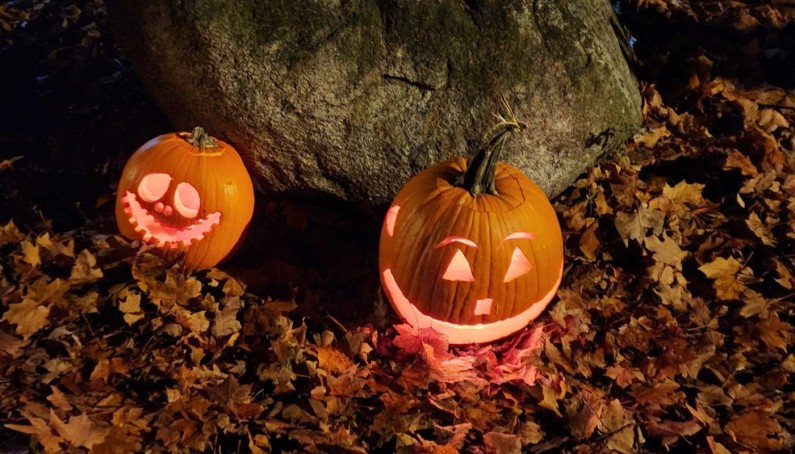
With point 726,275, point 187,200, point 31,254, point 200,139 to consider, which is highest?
point 200,139

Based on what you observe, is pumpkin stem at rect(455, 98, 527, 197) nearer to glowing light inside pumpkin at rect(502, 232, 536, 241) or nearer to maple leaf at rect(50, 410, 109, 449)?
glowing light inside pumpkin at rect(502, 232, 536, 241)

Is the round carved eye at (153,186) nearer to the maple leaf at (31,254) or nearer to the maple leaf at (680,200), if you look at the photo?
the maple leaf at (31,254)

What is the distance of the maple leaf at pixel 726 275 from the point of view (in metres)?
2.91

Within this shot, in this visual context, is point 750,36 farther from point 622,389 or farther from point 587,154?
point 622,389

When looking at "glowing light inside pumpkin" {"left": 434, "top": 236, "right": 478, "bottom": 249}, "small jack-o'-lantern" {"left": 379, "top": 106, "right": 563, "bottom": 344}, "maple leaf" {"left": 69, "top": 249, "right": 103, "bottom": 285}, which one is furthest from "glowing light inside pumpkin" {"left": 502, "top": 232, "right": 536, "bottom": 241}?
"maple leaf" {"left": 69, "top": 249, "right": 103, "bottom": 285}

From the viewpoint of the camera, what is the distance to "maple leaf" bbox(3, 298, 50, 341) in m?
2.52

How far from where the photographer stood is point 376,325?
279 cm

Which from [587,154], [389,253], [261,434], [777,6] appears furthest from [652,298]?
[777,6]

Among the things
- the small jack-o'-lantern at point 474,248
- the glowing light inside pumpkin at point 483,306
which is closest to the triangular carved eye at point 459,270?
the small jack-o'-lantern at point 474,248

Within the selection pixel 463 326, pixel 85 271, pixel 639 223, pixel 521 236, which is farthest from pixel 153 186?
pixel 639 223

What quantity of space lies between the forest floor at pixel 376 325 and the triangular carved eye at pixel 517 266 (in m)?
0.40

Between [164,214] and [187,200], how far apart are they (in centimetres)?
13

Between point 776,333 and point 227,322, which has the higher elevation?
point 776,333

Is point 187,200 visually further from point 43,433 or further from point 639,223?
point 639,223
